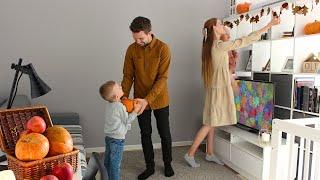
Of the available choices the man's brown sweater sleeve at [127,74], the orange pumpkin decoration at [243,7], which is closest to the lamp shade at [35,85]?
the man's brown sweater sleeve at [127,74]

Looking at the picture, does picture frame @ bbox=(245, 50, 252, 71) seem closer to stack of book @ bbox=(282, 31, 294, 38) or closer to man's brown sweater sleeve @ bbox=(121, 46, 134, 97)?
stack of book @ bbox=(282, 31, 294, 38)

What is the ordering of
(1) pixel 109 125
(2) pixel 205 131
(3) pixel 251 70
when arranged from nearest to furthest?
(1) pixel 109 125 < (2) pixel 205 131 < (3) pixel 251 70

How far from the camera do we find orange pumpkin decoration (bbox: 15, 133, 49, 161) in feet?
3.19

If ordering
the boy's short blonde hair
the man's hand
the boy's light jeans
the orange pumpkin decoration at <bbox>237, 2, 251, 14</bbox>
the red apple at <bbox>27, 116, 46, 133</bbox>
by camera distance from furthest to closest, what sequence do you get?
the orange pumpkin decoration at <bbox>237, 2, 251, 14</bbox> → the man's hand → the boy's light jeans → the boy's short blonde hair → the red apple at <bbox>27, 116, 46, 133</bbox>

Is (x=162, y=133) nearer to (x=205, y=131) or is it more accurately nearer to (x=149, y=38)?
(x=205, y=131)

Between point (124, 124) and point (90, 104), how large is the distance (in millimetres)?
1462

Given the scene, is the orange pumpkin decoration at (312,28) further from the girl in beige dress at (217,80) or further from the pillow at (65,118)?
the pillow at (65,118)

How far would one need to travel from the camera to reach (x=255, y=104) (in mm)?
3266

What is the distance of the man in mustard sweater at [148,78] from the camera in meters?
2.74

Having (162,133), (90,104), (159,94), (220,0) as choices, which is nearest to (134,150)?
(90,104)

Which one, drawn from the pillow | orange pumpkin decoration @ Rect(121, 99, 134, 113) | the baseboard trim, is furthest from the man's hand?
the baseboard trim

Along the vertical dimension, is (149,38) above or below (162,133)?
above

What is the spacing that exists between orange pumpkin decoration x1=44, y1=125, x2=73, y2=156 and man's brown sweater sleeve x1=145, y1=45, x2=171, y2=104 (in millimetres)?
1650

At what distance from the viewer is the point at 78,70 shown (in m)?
3.68
